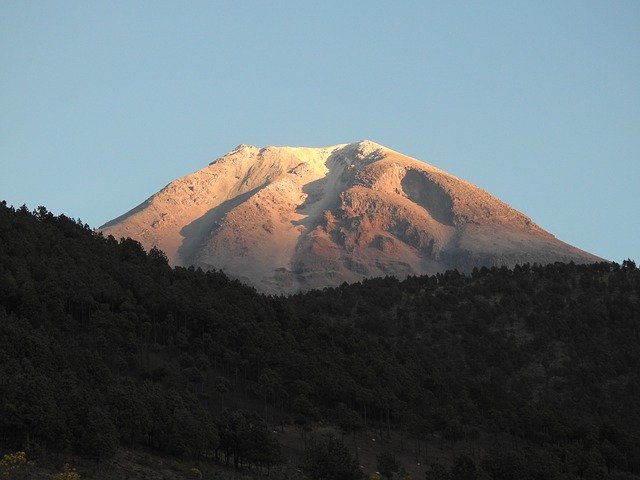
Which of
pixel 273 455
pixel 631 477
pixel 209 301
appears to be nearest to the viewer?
pixel 273 455

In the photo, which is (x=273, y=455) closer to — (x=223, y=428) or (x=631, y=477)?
(x=223, y=428)

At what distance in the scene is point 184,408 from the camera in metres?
88.2

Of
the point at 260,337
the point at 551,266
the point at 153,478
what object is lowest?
the point at 153,478

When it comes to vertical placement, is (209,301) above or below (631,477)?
above

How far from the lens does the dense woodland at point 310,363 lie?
85.3 m

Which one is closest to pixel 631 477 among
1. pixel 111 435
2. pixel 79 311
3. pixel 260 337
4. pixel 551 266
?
pixel 260 337

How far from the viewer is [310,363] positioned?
115812 mm

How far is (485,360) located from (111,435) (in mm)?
75159

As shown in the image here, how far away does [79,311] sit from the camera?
112000mm

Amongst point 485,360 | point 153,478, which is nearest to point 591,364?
point 485,360

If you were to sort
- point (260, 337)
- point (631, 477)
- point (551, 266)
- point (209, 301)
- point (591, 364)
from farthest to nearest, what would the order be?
point (551, 266)
point (591, 364)
point (209, 301)
point (260, 337)
point (631, 477)

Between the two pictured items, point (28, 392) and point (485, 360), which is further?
point (485, 360)

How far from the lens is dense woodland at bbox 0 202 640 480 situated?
85312mm

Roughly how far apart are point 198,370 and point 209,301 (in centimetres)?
1818
